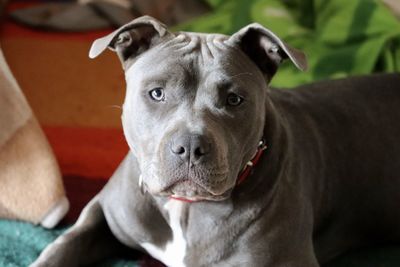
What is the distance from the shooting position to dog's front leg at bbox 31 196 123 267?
195 cm

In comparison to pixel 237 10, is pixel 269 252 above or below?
above

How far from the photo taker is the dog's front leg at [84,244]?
195 cm

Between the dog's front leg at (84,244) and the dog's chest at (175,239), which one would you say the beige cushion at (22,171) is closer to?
the dog's front leg at (84,244)

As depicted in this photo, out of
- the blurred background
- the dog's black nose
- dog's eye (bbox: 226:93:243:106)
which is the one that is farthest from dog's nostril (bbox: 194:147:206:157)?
the blurred background

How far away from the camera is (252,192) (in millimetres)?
1814

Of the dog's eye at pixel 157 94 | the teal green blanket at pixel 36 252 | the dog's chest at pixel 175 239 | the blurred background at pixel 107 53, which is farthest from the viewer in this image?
the blurred background at pixel 107 53

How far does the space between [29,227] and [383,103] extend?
1205mm

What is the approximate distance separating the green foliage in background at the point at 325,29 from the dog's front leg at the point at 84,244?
1218mm

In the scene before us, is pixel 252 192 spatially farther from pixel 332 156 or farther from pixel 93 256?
pixel 93 256

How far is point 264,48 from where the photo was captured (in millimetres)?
1820

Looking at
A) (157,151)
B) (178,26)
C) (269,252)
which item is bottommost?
(178,26)

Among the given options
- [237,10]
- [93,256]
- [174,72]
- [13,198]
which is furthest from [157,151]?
[237,10]

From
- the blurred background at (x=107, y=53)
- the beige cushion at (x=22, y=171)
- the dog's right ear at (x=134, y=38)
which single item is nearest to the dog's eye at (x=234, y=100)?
the dog's right ear at (x=134, y=38)

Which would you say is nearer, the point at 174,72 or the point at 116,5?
the point at 174,72
